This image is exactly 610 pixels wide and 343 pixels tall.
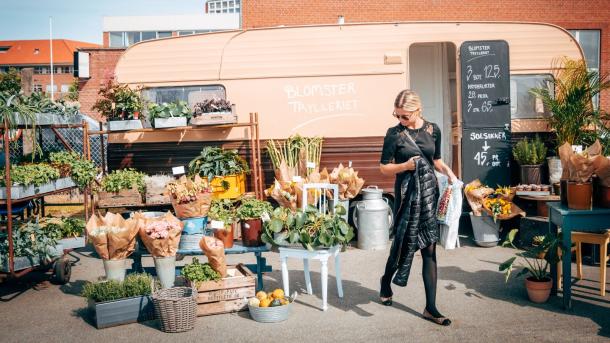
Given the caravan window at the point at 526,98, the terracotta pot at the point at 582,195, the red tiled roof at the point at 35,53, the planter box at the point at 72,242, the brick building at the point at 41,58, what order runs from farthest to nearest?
the red tiled roof at the point at 35,53, the brick building at the point at 41,58, the caravan window at the point at 526,98, the planter box at the point at 72,242, the terracotta pot at the point at 582,195

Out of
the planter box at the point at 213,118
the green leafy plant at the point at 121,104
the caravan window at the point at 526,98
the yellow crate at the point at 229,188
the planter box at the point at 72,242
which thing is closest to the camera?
the planter box at the point at 72,242

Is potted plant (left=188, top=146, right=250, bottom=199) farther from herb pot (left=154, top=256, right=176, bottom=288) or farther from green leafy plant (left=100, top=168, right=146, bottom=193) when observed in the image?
herb pot (left=154, top=256, right=176, bottom=288)

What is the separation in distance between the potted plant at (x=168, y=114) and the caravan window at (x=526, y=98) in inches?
195

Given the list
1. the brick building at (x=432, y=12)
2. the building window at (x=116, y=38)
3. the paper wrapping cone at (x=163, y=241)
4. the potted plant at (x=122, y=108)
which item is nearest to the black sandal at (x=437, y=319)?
the paper wrapping cone at (x=163, y=241)

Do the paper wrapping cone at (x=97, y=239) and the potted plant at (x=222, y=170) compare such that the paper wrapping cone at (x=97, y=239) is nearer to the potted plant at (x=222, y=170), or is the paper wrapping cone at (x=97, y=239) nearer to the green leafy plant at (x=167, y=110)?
the potted plant at (x=222, y=170)

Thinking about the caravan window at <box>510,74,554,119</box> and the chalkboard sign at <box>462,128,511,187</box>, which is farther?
the caravan window at <box>510,74,554,119</box>

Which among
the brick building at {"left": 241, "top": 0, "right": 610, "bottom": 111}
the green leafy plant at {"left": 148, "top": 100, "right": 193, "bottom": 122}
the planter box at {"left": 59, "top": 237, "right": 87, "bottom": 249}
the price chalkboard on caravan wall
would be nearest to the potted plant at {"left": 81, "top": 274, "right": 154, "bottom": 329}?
the planter box at {"left": 59, "top": 237, "right": 87, "bottom": 249}

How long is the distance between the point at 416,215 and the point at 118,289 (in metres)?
2.81

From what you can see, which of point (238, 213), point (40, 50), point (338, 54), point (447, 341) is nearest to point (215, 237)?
point (238, 213)

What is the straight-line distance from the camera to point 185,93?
8891 millimetres

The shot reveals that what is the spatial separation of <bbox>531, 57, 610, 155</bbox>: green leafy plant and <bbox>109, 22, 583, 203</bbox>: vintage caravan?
22cm

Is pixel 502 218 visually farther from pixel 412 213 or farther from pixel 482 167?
pixel 412 213

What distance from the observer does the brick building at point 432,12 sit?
19.9m

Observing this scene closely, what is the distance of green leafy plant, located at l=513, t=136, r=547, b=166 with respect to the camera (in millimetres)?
8406
